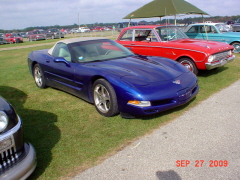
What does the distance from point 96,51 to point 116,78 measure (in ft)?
4.46

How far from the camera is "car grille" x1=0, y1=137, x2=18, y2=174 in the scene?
2.17 metres

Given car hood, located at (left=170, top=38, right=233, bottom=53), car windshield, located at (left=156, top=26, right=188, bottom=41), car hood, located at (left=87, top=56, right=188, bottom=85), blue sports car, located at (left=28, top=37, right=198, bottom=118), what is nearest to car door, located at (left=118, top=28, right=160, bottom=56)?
→ car windshield, located at (left=156, top=26, right=188, bottom=41)

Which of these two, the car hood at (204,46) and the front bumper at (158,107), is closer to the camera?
the front bumper at (158,107)

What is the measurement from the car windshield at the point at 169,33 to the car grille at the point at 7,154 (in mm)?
5912

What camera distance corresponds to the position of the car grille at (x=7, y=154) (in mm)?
2168

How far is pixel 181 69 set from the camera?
4.54m

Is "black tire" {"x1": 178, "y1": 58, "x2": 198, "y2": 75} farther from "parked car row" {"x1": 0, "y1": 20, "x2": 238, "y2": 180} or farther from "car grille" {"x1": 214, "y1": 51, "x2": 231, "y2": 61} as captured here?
"car grille" {"x1": 214, "y1": 51, "x2": 231, "y2": 61}

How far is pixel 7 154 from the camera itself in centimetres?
222

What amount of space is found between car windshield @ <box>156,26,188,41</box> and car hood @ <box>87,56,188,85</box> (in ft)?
8.85

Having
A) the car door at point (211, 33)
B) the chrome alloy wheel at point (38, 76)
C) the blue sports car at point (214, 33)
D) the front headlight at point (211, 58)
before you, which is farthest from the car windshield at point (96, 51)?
the car door at point (211, 33)

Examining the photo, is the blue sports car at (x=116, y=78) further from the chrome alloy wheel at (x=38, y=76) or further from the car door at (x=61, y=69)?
the chrome alloy wheel at (x=38, y=76)

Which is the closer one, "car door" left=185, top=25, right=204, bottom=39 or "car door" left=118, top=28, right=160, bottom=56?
"car door" left=118, top=28, right=160, bottom=56

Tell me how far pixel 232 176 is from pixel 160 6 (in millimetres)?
11831

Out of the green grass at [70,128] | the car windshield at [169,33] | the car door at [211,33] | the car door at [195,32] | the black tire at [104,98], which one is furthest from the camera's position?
the car door at [195,32]
